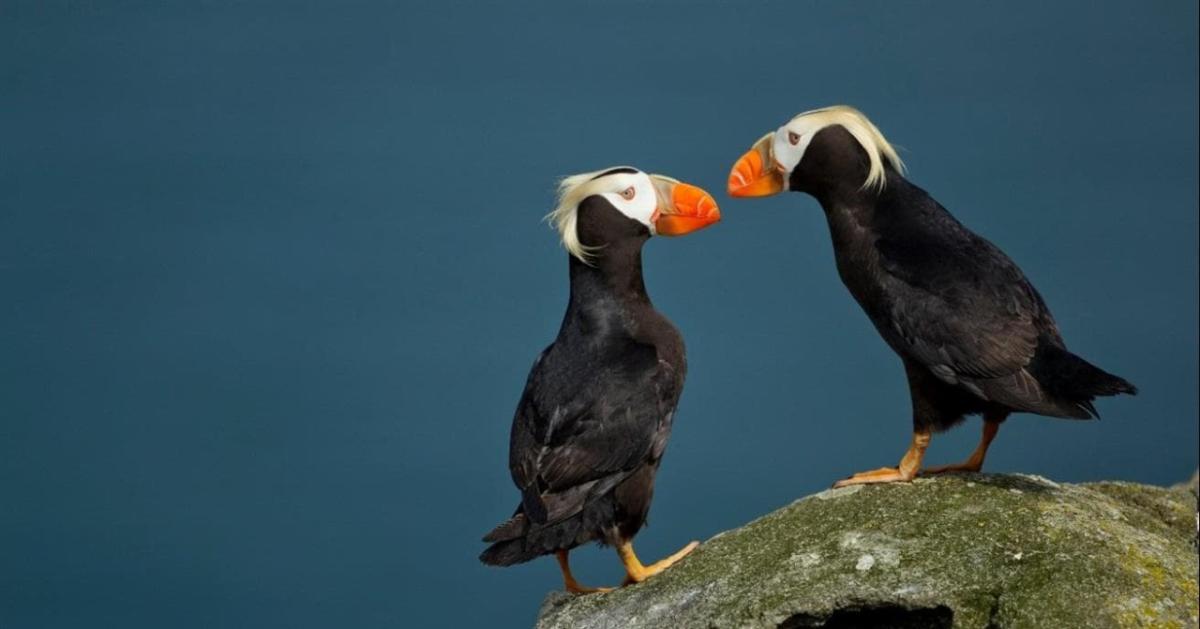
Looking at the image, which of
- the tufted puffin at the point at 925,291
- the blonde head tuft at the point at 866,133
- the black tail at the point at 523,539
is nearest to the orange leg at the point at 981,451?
the tufted puffin at the point at 925,291

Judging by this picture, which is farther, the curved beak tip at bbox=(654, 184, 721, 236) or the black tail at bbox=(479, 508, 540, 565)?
the curved beak tip at bbox=(654, 184, 721, 236)

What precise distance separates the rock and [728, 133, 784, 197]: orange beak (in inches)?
37.6

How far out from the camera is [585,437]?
4547mm

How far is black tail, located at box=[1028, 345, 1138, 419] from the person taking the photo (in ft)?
14.5

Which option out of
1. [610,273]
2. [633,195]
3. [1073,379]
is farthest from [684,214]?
[1073,379]

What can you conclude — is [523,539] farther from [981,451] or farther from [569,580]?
[981,451]

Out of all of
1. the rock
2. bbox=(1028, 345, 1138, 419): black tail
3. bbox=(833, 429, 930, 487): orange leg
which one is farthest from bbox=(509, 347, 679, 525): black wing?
bbox=(1028, 345, 1138, 419): black tail

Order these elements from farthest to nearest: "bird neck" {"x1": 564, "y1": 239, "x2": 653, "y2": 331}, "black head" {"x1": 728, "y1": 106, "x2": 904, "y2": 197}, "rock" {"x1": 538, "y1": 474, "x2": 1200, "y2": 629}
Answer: "black head" {"x1": 728, "y1": 106, "x2": 904, "y2": 197} < "bird neck" {"x1": 564, "y1": 239, "x2": 653, "y2": 331} < "rock" {"x1": 538, "y1": 474, "x2": 1200, "y2": 629}

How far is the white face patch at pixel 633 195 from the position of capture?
15.7 feet

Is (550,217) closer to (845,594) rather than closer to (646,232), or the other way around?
(646,232)

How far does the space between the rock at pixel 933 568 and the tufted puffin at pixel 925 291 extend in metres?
0.23

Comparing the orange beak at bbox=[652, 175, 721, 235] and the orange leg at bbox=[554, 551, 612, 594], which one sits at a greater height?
the orange beak at bbox=[652, 175, 721, 235]

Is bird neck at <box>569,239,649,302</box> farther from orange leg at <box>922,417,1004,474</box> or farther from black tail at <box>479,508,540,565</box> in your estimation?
orange leg at <box>922,417,1004,474</box>

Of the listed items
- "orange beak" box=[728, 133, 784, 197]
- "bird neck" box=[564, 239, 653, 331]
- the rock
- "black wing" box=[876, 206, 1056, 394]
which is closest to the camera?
the rock
